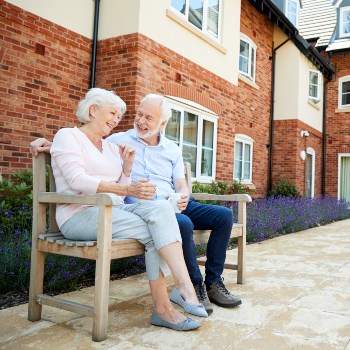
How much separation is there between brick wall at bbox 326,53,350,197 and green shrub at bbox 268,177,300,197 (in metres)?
3.66

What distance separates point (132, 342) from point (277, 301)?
1.24m

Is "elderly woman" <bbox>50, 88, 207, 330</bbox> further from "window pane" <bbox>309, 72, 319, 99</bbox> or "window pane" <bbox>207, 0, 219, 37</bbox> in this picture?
"window pane" <bbox>309, 72, 319, 99</bbox>

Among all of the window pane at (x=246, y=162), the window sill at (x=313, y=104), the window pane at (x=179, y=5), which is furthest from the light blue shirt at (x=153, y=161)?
the window sill at (x=313, y=104)

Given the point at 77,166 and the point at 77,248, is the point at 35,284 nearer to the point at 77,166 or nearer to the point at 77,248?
the point at 77,248

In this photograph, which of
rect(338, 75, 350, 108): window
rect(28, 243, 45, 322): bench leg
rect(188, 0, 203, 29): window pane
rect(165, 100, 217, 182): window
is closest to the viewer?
rect(28, 243, 45, 322): bench leg

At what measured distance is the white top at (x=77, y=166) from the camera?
87.8 inches

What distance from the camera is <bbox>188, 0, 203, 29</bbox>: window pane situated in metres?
7.38

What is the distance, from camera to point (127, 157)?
2604mm

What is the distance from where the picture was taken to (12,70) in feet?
16.6


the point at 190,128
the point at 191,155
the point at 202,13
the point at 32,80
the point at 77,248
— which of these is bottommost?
the point at 77,248

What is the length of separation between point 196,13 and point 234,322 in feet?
21.2

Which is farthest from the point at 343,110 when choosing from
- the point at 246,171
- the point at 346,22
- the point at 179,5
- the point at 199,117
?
the point at 179,5

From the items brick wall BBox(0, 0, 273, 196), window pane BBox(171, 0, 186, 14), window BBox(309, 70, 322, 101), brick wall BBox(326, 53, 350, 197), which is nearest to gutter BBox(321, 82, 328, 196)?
brick wall BBox(326, 53, 350, 197)

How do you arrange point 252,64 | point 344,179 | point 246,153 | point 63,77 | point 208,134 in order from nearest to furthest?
point 63,77 → point 208,134 → point 246,153 → point 252,64 → point 344,179
